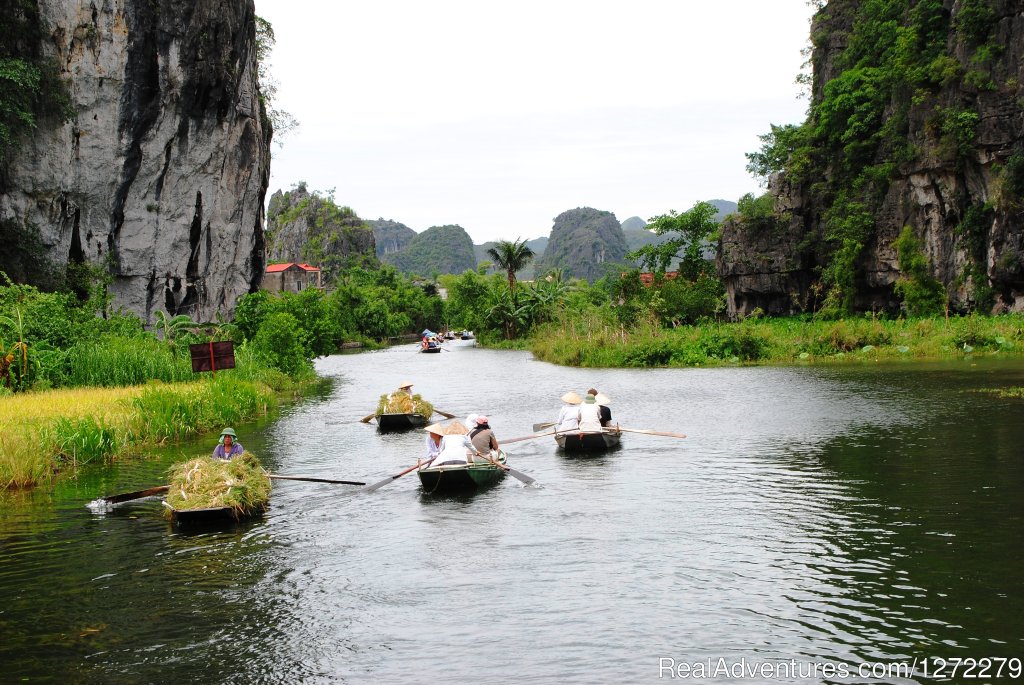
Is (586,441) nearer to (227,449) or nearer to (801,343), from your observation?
(227,449)

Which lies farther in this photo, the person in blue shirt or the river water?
the person in blue shirt

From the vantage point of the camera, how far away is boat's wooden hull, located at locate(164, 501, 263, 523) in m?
11.5

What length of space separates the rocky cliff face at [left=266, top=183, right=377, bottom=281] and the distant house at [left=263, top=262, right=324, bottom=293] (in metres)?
6.28

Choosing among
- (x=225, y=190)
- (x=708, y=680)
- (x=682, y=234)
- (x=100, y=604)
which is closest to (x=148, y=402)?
(x=100, y=604)

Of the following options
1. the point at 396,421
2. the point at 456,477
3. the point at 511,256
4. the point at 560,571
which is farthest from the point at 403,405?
the point at 511,256

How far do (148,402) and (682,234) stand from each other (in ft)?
182

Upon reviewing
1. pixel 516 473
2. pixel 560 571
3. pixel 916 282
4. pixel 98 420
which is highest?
pixel 916 282

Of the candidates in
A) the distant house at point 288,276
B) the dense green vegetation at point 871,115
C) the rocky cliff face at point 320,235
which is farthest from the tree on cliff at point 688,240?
the rocky cliff face at point 320,235

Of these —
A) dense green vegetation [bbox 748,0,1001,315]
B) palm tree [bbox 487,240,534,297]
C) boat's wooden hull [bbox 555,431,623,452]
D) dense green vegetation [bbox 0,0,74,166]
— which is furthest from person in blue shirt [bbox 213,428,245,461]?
palm tree [bbox 487,240,534,297]

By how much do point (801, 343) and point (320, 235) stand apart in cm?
8735

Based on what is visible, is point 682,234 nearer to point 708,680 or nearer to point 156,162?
point 156,162

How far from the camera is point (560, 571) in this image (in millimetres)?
9664

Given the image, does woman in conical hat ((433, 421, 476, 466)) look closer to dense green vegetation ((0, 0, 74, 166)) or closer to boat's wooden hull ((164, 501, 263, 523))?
boat's wooden hull ((164, 501, 263, 523))

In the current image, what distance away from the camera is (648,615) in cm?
833
